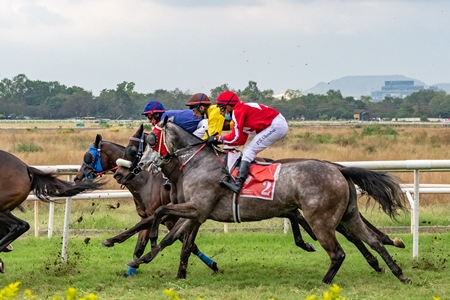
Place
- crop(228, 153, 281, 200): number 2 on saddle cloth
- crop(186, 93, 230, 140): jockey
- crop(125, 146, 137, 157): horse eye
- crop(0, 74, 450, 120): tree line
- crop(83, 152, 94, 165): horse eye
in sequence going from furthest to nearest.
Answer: crop(0, 74, 450, 120): tree line → crop(83, 152, 94, 165): horse eye → crop(125, 146, 137, 157): horse eye → crop(186, 93, 230, 140): jockey → crop(228, 153, 281, 200): number 2 on saddle cloth

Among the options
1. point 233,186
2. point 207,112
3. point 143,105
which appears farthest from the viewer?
point 143,105

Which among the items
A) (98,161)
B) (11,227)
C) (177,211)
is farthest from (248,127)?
(11,227)

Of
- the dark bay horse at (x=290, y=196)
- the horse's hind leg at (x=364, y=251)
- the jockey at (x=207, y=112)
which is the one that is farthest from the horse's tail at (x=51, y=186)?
the horse's hind leg at (x=364, y=251)

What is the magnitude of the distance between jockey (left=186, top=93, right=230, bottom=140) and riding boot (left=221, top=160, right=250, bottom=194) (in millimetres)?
728

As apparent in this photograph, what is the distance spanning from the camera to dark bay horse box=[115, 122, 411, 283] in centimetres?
673

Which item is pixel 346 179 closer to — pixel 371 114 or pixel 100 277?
pixel 100 277

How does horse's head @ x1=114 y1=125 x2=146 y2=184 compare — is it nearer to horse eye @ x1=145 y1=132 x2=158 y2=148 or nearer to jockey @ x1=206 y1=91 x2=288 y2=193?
horse eye @ x1=145 y1=132 x2=158 y2=148

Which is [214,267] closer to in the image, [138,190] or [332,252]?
[138,190]

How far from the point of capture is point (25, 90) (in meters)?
105

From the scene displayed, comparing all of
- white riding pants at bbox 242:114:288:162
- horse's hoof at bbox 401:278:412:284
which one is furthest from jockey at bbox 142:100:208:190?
horse's hoof at bbox 401:278:412:284

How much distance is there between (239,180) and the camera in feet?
22.6

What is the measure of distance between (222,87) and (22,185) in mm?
47912

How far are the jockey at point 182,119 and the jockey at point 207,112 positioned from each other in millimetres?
81

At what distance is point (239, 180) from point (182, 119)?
1.50 metres
